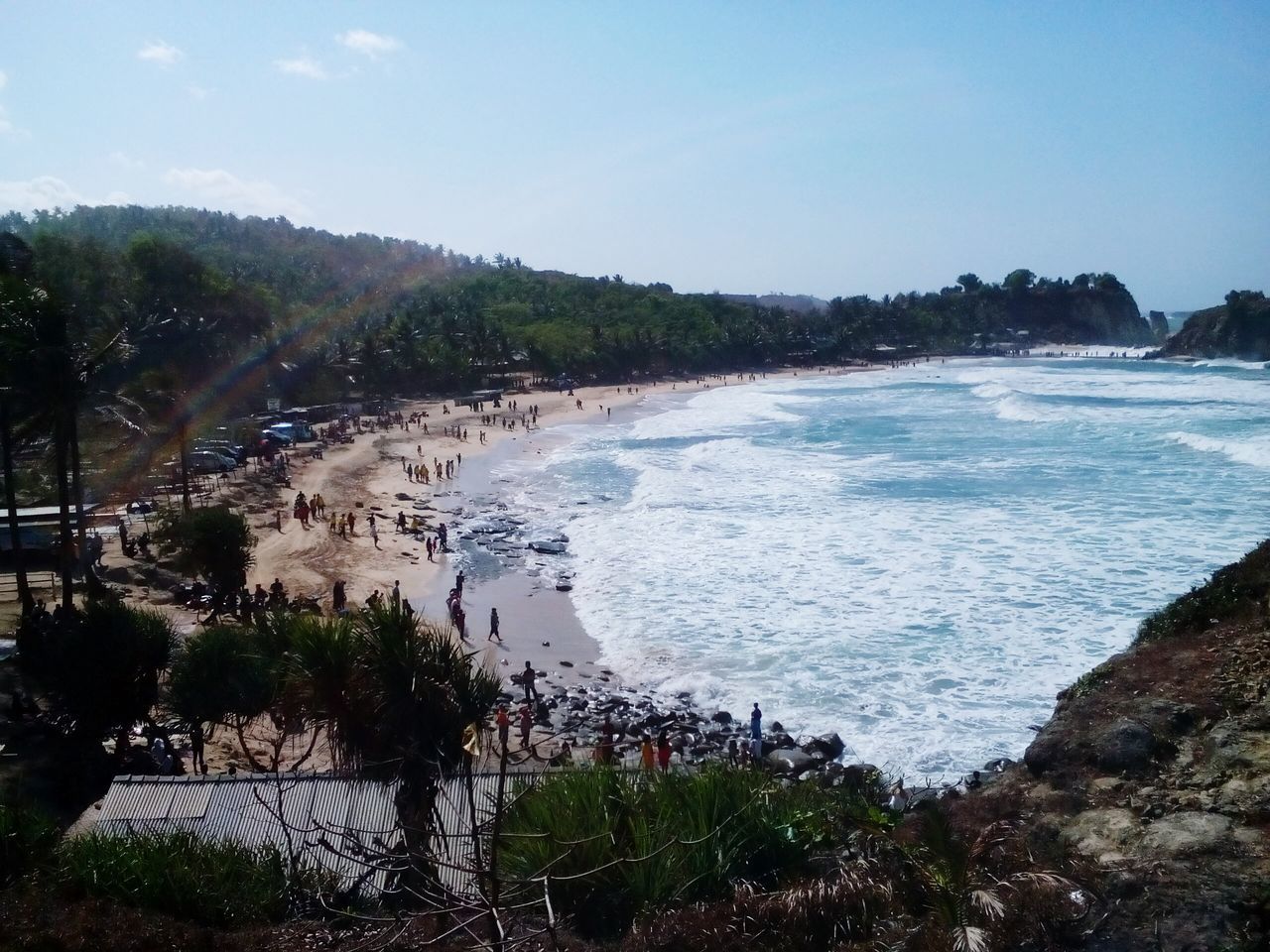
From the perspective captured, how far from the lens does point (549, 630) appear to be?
2012 cm

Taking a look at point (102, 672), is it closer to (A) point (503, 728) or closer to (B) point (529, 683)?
(B) point (529, 683)

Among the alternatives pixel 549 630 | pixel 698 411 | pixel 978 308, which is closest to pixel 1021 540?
pixel 549 630

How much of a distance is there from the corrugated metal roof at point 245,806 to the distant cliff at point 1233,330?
116798mm

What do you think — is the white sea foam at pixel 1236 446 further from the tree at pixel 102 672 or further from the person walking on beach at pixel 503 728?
the tree at pixel 102 672

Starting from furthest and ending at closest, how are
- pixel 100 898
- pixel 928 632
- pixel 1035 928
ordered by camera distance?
pixel 928 632 < pixel 100 898 < pixel 1035 928

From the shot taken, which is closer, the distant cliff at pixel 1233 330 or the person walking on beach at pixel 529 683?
the person walking on beach at pixel 529 683

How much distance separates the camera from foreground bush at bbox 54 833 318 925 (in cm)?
559

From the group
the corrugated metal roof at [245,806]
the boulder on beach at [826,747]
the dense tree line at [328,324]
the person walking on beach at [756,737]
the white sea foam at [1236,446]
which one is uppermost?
the dense tree line at [328,324]

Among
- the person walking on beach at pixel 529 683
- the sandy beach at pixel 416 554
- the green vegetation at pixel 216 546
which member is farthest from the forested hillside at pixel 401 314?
the person walking on beach at pixel 529 683

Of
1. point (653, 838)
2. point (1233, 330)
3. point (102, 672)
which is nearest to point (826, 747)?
point (653, 838)

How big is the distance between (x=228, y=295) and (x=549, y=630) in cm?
3247

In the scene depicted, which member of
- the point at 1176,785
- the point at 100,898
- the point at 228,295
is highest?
the point at 228,295

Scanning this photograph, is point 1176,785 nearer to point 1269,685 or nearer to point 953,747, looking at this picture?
point 1269,685

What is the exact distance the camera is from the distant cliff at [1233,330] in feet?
333
